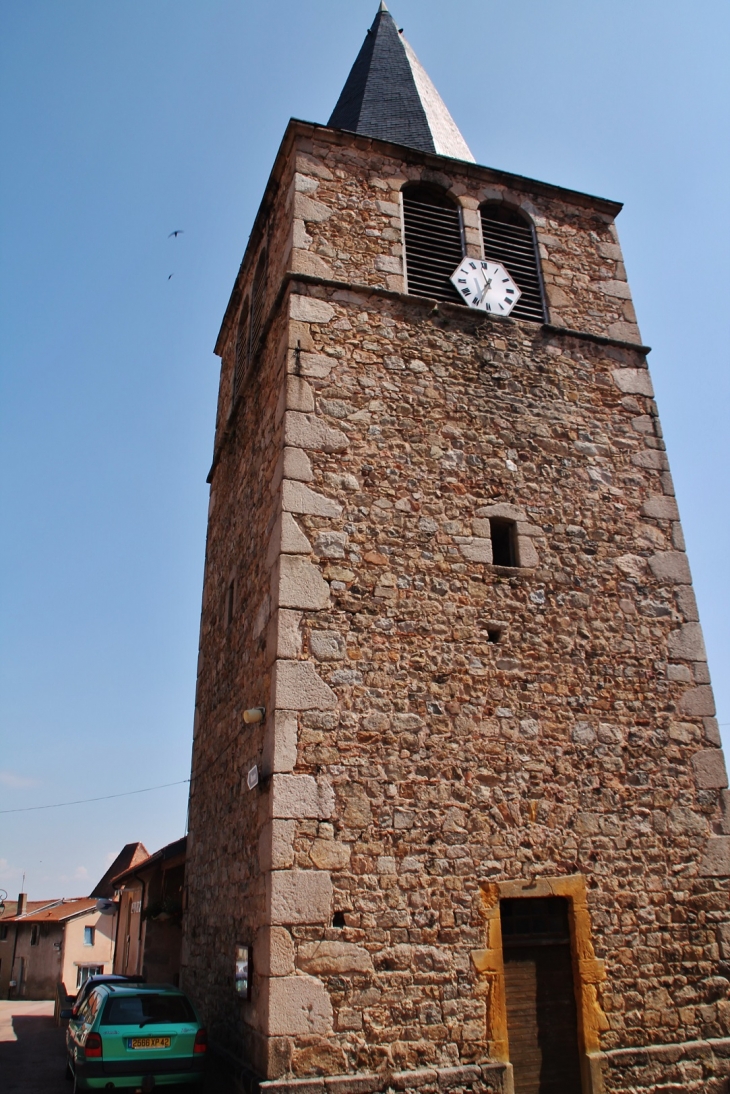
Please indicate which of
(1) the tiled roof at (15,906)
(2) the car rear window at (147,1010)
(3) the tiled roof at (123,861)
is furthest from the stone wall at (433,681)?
(1) the tiled roof at (15,906)

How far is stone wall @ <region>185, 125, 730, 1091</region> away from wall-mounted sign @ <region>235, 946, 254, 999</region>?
15 centimetres

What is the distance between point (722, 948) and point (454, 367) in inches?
228

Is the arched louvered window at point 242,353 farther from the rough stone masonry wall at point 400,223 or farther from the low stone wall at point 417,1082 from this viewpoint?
the low stone wall at point 417,1082

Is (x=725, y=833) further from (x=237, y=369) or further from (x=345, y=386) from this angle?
(x=237, y=369)

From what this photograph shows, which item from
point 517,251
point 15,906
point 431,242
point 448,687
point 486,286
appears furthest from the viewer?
point 15,906

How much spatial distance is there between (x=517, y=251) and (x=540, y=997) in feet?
25.4

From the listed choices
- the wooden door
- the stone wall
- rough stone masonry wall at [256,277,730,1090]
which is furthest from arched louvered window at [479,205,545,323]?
the wooden door

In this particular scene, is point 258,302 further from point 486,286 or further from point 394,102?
point 394,102

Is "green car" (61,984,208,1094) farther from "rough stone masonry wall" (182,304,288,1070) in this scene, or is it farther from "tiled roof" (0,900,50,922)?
"tiled roof" (0,900,50,922)

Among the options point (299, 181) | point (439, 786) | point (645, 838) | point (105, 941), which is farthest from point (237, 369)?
point (105, 941)

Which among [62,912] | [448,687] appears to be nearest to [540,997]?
[448,687]

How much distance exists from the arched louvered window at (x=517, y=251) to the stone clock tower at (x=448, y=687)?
0.04m

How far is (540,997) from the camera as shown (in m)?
6.26

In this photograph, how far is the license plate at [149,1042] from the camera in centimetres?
643
